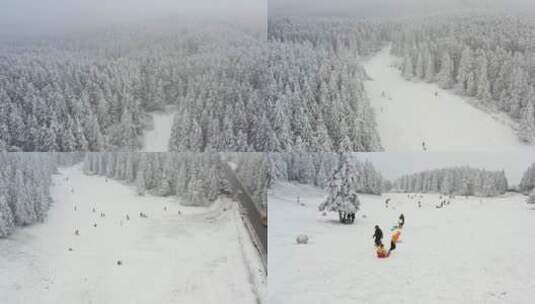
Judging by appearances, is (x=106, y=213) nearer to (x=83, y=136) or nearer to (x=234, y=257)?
(x=83, y=136)

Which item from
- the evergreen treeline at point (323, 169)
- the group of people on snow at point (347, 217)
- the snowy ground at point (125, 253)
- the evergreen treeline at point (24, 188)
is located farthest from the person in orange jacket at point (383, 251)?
the evergreen treeline at point (24, 188)

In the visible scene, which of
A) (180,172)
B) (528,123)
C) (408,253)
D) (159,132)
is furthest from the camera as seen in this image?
(180,172)

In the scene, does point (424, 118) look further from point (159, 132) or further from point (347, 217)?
point (159, 132)

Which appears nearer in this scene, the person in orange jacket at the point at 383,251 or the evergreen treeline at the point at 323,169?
the person in orange jacket at the point at 383,251

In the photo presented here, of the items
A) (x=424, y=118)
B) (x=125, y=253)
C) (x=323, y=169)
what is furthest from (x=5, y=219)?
(x=424, y=118)

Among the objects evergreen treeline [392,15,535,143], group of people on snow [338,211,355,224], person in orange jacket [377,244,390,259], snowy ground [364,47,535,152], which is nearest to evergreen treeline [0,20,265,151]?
snowy ground [364,47,535,152]

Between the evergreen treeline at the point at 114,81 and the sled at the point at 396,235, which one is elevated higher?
the evergreen treeline at the point at 114,81

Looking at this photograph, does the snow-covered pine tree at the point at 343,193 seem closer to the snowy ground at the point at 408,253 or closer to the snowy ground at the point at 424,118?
the snowy ground at the point at 408,253

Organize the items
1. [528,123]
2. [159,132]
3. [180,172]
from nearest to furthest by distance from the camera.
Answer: [528,123], [159,132], [180,172]
